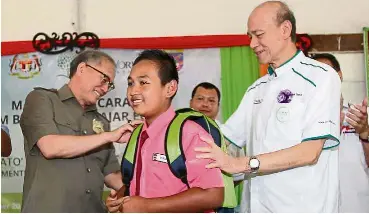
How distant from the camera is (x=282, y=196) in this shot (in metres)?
2.34

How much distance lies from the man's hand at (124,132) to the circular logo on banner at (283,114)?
0.56 meters

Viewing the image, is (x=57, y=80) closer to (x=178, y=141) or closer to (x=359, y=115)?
(x=359, y=115)

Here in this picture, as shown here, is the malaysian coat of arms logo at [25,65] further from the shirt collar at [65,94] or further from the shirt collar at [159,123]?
the shirt collar at [159,123]

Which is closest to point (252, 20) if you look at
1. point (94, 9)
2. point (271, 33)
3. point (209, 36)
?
point (271, 33)

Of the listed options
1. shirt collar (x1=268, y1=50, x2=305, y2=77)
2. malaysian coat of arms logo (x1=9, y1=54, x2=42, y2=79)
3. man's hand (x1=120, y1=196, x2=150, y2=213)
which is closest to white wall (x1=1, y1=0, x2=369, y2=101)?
malaysian coat of arms logo (x1=9, y1=54, x2=42, y2=79)

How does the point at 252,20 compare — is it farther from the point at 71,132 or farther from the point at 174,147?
the point at 71,132

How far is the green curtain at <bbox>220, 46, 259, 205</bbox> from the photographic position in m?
4.50

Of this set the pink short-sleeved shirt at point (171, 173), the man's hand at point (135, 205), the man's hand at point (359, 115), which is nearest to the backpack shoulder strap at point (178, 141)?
the pink short-sleeved shirt at point (171, 173)

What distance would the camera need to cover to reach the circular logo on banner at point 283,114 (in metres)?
2.31

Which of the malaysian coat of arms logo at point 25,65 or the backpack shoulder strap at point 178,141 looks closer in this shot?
the backpack shoulder strap at point 178,141

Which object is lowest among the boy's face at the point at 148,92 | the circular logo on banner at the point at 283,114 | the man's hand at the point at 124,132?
the man's hand at the point at 124,132

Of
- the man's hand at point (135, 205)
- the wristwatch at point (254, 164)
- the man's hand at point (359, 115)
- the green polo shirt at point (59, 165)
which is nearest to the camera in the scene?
the man's hand at point (135, 205)

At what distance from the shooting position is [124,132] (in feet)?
7.72

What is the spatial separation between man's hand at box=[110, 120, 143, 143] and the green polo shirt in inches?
13.0
